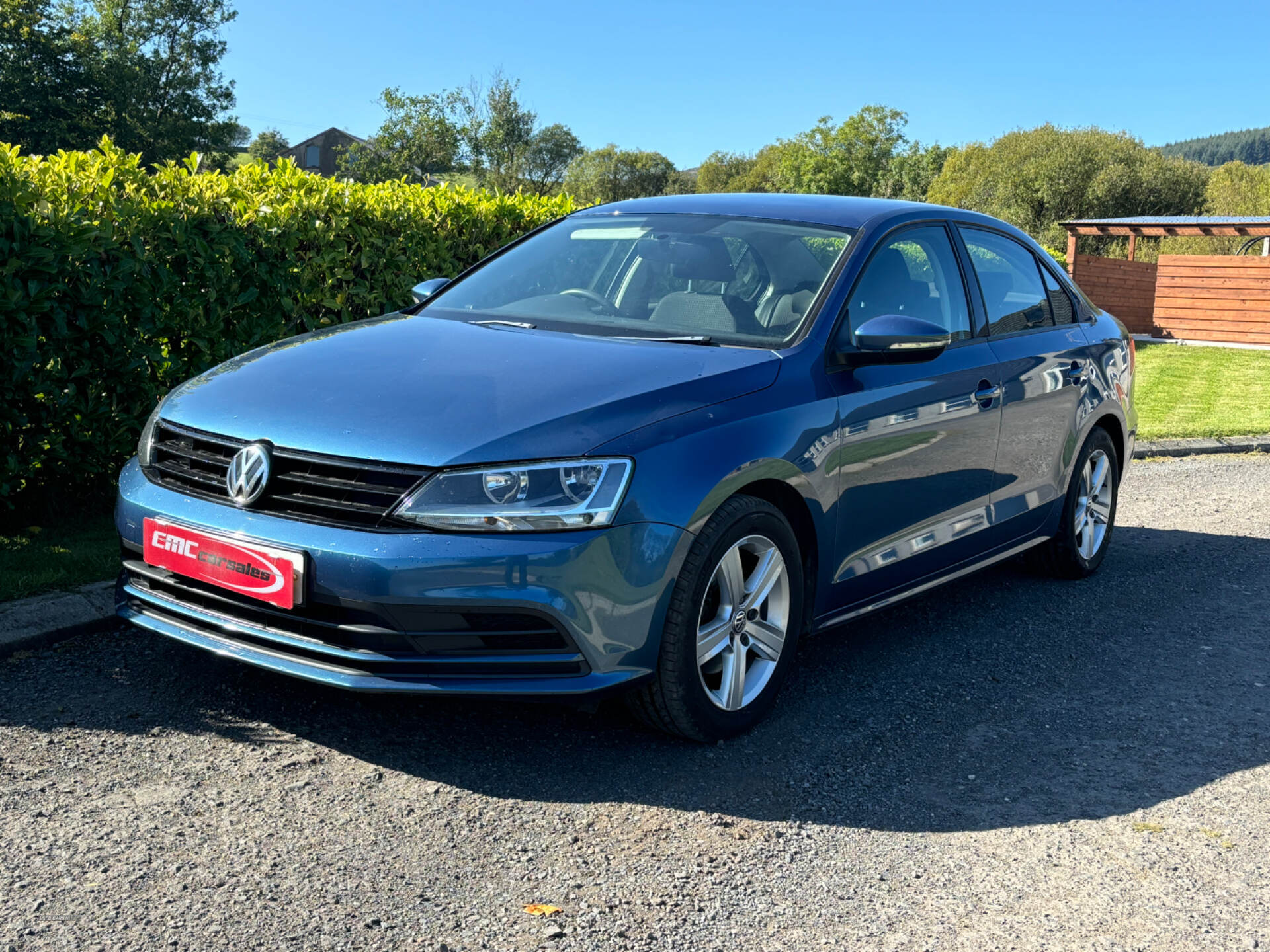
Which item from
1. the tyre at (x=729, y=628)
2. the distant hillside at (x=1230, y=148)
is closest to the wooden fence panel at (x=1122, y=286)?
the tyre at (x=729, y=628)

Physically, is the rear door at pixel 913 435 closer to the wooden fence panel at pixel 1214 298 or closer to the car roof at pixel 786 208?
the car roof at pixel 786 208

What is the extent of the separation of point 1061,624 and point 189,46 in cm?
7612

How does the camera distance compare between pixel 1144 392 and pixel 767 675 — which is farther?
pixel 1144 392

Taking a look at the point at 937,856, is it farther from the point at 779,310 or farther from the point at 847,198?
the point at 847,198

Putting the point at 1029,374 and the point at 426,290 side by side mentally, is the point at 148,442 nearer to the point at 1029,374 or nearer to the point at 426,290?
the point at 426,290

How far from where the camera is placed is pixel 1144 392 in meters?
15.0

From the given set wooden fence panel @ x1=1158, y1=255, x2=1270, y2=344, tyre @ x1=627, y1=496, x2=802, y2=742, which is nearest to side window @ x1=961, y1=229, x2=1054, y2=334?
tyre @ x1=627, y1=496, x2=802, y2=742

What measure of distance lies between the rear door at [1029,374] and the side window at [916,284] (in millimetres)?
190

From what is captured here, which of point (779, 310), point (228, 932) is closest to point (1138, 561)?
point (779, 310)

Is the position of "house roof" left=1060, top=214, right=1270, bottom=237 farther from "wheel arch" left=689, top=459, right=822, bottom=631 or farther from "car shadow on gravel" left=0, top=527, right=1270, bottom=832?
"wheel arch" left=689, top=459, right=822, bottom=631

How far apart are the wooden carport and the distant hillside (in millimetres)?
167535

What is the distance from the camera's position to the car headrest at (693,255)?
471 cm

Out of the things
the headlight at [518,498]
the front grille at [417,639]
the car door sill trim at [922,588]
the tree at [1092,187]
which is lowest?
the car door sill trim at [922,588]

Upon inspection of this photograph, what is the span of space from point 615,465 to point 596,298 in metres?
1.46
